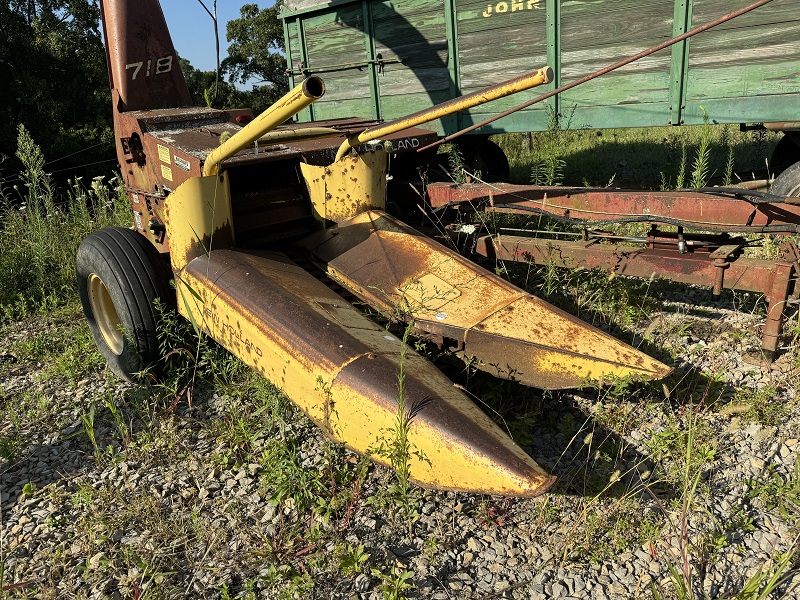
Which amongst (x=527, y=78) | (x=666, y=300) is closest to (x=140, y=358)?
(x=527, y=78)

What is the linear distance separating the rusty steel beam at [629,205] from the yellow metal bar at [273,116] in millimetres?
1605

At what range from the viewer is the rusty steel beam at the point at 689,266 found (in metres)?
2.93

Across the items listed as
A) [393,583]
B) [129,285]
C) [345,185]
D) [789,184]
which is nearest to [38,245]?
[129,285]

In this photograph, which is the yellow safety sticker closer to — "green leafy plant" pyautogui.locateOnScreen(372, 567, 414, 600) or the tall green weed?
the tall green weed

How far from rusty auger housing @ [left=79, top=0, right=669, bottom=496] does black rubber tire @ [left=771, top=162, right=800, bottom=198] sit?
278 cm

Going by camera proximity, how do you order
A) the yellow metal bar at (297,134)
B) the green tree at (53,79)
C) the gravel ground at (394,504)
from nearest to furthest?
the gravel ground at (394,504) → the yellow metal bar at (297,134) → the green tree at (53,79)

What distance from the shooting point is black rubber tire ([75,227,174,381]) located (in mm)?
3449

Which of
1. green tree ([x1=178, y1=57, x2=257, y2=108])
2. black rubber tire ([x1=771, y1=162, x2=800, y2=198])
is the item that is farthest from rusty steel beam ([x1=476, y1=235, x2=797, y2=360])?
green tree ([x1=178, y1=57, x2=257, y2=108])

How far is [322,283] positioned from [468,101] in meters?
1.22

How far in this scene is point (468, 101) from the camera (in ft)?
9.12

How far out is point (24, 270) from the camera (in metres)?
5.41

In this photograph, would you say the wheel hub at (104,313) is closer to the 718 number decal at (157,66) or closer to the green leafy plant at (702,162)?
the 718 number decal at (157,66)

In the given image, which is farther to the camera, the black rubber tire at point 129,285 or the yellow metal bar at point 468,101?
the black rubber tire at point 129,285

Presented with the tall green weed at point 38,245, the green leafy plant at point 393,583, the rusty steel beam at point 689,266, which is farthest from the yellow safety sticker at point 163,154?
the green leafy plant at point 393,583
